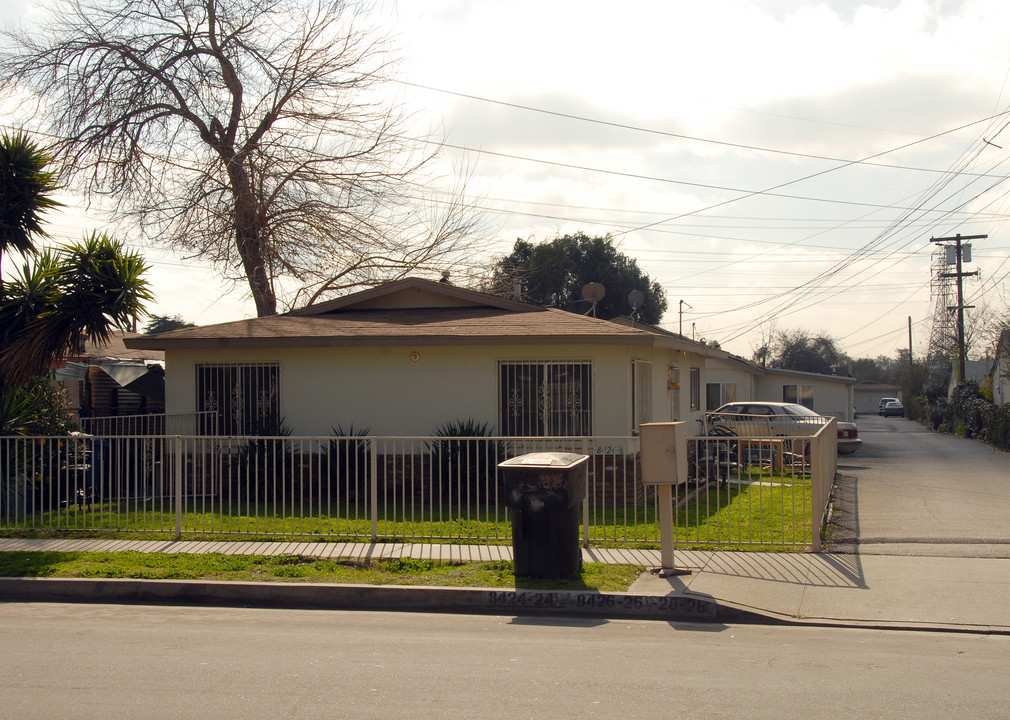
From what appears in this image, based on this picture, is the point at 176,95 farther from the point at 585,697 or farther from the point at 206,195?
the point at 585,697

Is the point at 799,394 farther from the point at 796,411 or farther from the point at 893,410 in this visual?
the point at 893,410

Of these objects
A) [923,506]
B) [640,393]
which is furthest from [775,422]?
[923,506]

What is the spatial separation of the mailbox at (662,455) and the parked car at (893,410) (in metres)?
65.5

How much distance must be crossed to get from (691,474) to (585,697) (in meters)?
11.8

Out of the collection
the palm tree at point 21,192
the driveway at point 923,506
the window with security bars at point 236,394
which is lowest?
the driveway at point 923,506

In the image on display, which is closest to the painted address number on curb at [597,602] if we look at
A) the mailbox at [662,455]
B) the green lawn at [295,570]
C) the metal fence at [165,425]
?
the green lawn at [295,570]

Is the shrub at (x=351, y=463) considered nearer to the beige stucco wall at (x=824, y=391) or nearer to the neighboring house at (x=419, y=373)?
the neighboring house at (x=419, y=373)

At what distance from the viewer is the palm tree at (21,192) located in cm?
1213

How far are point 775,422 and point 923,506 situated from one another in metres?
9.16

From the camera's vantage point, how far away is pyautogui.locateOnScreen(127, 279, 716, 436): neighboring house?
14.4m

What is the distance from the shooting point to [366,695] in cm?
545

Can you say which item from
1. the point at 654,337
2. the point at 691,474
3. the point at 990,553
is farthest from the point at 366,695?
the point at 691,474

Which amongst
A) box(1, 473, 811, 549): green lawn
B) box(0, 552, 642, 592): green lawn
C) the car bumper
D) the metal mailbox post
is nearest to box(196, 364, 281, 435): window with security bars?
box(1, 473, 811, 549): green lawn

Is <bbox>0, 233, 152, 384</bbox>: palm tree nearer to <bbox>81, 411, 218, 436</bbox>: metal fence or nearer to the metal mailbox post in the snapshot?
<bbox>81, 411, 218, 436</bbox>: metal fence
